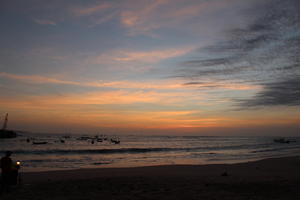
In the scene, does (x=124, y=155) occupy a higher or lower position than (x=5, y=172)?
lower

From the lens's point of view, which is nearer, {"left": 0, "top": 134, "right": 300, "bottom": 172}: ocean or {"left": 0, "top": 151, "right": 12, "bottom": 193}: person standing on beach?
{"left": 0, "top": 151, "right": 12, "bottom": 193}: person standing on beach

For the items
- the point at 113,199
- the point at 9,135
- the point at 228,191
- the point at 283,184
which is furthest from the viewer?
the point at 9,135

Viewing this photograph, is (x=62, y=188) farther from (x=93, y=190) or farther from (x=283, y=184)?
(x=283, y=184)

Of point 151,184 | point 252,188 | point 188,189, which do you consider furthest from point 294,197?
point 151,184

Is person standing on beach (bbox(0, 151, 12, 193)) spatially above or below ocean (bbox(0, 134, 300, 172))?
above

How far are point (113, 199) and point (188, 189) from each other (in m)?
3.78

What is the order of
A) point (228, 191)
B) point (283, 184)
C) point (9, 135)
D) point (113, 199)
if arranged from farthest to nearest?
point (9, 135), point (283, 184), point (228, 191), point (113, 199)

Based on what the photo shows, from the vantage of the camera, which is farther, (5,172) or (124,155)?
(124,155)

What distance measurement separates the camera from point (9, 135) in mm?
107375

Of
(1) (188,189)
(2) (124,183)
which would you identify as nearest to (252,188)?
(1) (188,189)

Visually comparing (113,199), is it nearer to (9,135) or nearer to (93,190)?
(93,190)

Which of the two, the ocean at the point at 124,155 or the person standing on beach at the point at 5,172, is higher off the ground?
the person standing on beach at the point at 5,172

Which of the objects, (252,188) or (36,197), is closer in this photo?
(36,197)

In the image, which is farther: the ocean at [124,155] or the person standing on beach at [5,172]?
the ocean at [124,155]
